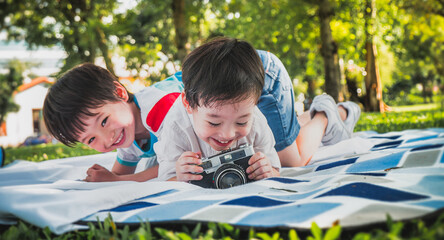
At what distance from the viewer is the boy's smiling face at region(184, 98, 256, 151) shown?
5.42 ft

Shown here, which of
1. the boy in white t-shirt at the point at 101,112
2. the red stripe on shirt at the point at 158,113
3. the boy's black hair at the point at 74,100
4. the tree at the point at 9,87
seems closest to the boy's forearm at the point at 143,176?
the boy in white t-shirt at the point at 101,112

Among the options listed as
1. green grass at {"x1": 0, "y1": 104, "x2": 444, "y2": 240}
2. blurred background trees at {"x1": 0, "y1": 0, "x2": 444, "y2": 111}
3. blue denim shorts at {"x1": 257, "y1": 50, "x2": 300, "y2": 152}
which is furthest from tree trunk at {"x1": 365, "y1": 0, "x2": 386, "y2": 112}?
green grass at {"x1": 0, "y1": 104, "x2": 444, "y2": 240}

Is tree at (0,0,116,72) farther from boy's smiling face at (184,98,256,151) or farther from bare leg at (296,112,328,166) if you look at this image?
boy's smiling face at (184,98,256,151)

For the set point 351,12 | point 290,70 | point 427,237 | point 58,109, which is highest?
point 351,12

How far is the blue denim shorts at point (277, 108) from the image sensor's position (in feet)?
8.26

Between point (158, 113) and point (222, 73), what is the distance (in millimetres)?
667

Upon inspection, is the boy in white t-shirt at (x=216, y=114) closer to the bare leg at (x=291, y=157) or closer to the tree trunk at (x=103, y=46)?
the bare leg at (x=291, y=157)

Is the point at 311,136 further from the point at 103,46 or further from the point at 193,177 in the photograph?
the point at 103,46

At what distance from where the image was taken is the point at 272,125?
2.52 metres

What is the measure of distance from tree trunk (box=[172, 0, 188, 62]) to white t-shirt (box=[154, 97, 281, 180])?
593 centimetres

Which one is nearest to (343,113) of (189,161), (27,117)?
(189,161)

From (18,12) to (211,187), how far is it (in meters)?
8.44

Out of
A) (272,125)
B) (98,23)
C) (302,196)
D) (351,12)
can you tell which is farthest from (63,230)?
(351,12)

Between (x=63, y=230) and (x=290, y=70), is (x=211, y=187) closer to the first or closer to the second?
(x=63, y=230)
